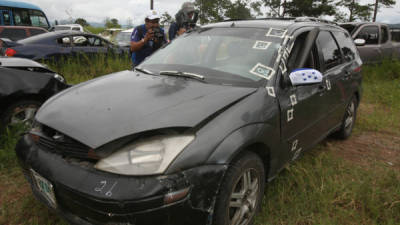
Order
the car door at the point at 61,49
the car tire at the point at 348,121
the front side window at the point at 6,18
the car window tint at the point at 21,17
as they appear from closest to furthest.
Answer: the car tire at the point at 348,121, the car door at the point at 61,49, the front side window at the point at 6,18, the car window tint at the point at 21,17

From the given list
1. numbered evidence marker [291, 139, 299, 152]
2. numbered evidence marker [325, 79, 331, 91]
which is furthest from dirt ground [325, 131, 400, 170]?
numbered evidence marker [291, 139, 299, 152]

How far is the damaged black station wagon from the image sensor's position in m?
1.43

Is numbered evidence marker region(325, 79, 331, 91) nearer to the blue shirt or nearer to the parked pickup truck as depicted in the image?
the blue shirt

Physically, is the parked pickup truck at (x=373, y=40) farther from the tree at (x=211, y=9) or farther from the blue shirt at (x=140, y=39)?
the tree at (x=211, y=9)

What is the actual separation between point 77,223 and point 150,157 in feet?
1.83

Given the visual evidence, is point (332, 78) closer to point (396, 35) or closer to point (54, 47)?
point (54, 47)

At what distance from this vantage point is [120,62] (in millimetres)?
7023

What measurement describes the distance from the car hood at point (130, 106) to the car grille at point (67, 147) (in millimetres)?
50

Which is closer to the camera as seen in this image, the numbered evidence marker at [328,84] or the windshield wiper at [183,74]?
the windshield wiper at [183,74]

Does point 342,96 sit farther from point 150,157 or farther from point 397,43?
point 397,43

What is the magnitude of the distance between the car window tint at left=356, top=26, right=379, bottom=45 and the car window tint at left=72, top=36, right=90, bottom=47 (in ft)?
24.0

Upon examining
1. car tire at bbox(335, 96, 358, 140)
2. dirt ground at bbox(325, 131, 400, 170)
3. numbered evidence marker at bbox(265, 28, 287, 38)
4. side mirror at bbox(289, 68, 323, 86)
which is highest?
numbered evidence marker at bbox(265, 28, 287, 38)

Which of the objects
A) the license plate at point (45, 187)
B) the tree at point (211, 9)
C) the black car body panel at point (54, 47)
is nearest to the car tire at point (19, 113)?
the license plate at point (45, 187)

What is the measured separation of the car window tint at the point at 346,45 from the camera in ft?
11.4
